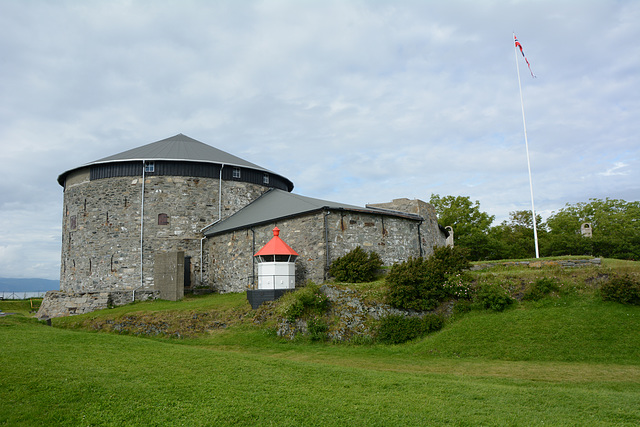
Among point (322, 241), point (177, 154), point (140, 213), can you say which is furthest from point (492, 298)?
point (177, 154)

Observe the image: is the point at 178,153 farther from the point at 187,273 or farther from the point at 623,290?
the point at 623,290

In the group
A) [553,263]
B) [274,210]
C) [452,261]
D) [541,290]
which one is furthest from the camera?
[274,210]

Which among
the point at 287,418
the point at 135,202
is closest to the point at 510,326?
the point at 287,418

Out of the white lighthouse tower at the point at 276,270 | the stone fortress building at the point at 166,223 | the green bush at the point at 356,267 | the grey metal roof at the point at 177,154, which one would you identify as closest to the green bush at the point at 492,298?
the green bush at the point at 356,267

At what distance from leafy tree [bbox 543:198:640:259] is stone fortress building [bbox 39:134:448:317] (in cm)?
1033

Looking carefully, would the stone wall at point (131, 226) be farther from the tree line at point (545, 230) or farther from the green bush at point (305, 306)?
the tree line at point (545, 230)

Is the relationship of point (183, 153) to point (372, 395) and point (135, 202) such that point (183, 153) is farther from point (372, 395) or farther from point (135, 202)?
point (372, 395)

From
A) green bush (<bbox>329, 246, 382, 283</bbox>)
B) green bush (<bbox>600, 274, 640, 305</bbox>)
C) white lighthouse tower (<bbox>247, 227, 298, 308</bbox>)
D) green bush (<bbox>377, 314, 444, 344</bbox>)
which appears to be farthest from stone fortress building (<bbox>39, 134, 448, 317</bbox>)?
green bush (<bbox>600, 274, 640, 305</bbox>)

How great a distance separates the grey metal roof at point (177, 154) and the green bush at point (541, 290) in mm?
19091

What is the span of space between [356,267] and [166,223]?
44.5 ft

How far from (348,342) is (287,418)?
23.5ft

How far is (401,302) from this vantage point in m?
13.7

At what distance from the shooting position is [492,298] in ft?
42.1

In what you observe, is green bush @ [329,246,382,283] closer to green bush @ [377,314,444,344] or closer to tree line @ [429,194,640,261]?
green bush @ [377,314,444,344]
